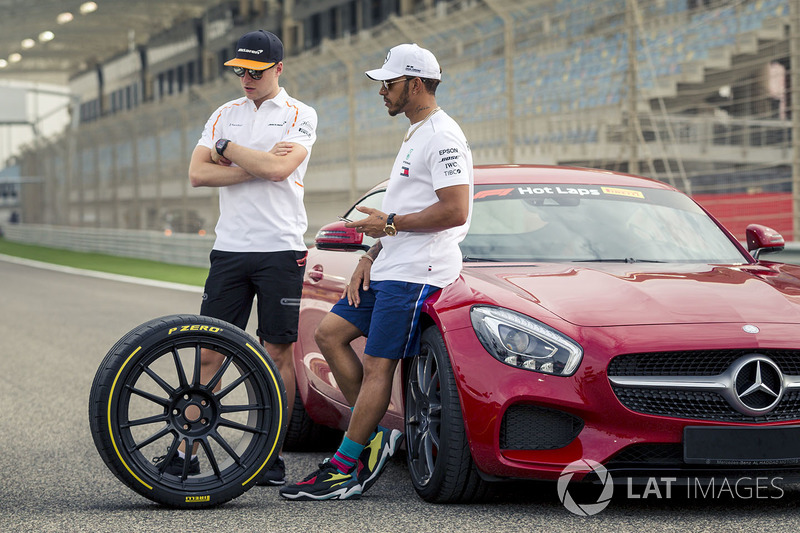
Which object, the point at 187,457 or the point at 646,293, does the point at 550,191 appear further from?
the point at 187,457

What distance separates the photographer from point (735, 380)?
13.1ft

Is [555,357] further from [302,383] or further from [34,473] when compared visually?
[34,473]

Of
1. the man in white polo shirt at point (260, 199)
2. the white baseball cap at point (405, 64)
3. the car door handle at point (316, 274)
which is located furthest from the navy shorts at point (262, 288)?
the white baseball cap at point (405, 64)

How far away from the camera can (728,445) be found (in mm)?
3973

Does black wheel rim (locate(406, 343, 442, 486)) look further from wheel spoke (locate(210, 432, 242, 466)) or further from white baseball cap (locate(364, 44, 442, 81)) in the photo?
white baseball cap (locate(364, 44, 442, 81))

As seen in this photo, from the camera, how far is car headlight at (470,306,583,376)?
4027mm

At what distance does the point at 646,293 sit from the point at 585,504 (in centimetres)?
79

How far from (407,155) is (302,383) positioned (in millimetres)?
1635

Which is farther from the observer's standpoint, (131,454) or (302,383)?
(302,383)

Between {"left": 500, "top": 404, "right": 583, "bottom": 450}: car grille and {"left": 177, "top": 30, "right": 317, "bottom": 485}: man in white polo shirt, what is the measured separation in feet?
4.45

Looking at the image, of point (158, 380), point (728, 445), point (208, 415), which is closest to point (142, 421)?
point (158, 380)

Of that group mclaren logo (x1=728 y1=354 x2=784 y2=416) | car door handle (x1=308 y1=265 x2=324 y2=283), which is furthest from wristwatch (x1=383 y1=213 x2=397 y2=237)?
mclaren logo (x1=728 y1=354 x2=784 y2=416)

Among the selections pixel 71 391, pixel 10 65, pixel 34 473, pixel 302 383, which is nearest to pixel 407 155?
pixel 302 383

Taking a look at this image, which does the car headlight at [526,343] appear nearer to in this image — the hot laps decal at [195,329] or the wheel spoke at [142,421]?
the hot laps decal at [195,329]
